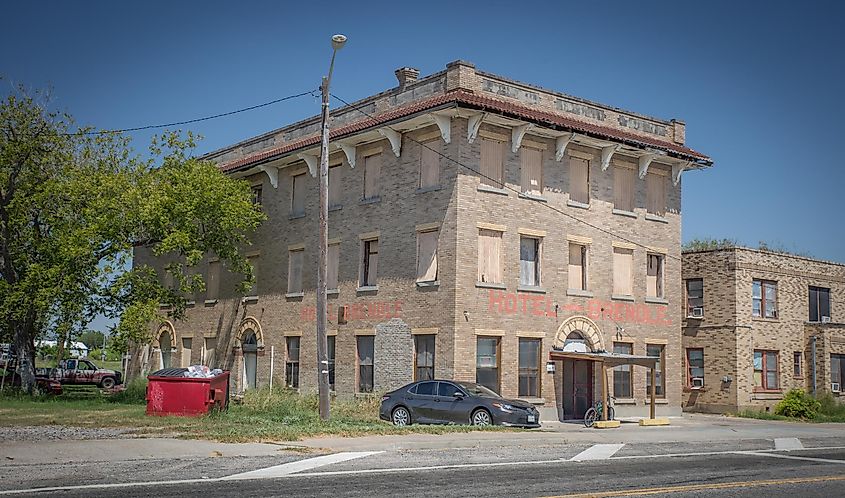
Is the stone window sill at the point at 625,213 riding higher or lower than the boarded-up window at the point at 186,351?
higher

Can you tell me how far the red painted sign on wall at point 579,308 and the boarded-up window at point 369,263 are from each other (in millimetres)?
4781

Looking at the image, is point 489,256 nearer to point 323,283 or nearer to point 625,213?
point 625,213

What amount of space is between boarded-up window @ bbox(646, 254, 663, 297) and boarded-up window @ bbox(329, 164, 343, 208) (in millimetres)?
11500

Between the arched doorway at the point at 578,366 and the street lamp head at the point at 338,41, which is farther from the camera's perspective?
the arched doorway at the point at 578,366

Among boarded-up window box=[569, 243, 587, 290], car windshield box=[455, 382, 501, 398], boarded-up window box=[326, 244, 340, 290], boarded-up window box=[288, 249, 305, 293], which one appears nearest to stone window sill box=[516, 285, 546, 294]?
boarded-up window box=[569, 243, 587, 290]

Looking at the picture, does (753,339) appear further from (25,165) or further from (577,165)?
(25,165)

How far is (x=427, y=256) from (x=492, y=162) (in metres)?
3.63

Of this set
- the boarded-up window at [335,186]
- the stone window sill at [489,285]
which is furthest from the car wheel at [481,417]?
the boarded-up window at [335,186]

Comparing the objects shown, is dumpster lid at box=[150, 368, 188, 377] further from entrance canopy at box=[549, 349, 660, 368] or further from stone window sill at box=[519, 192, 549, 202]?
stone window sill at box=[519, 192, 549, 202]

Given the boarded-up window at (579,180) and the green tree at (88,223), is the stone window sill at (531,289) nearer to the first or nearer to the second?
the boarded-up window at (579,180)

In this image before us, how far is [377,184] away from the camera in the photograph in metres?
31.1

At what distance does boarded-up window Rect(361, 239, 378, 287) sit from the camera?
30953 mm

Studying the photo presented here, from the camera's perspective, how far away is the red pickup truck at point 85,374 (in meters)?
47.1

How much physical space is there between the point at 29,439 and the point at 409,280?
46.1 ft
